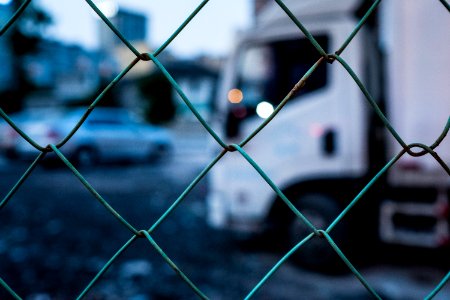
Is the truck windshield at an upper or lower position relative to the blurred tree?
lower

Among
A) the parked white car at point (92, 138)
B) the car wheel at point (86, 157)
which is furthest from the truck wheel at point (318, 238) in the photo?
the car wheel at point (86, 157)

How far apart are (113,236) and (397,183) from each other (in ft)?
10.3

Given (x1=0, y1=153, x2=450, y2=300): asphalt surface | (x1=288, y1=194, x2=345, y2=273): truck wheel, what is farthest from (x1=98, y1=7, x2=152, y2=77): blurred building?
(x1=288, y1=194, x2=345, y2=273): truck wheel

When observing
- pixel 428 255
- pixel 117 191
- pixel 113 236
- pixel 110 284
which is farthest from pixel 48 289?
pixel 117 191

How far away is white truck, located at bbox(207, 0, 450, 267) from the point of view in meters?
3.47

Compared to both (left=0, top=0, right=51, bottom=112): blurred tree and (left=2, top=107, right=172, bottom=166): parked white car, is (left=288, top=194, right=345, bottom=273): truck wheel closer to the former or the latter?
(left=2, top=107, right=172, bottom=166): parked white car

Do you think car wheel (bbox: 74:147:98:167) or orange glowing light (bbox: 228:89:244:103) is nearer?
orange glowing light (bbox: 228:89:244:103)

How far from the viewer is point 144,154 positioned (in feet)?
40.8

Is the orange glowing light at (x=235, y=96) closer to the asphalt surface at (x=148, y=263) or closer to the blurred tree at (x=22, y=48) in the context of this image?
the asphalt surface at (x=148, y=263)

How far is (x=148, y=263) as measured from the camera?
13.5 ft

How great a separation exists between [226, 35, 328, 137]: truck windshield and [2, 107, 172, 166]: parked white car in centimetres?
698

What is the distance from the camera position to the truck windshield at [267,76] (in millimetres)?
3949

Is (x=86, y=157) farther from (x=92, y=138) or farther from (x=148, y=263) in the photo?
(x=148, y=263)

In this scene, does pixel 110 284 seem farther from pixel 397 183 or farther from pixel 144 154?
pixel 144 154
